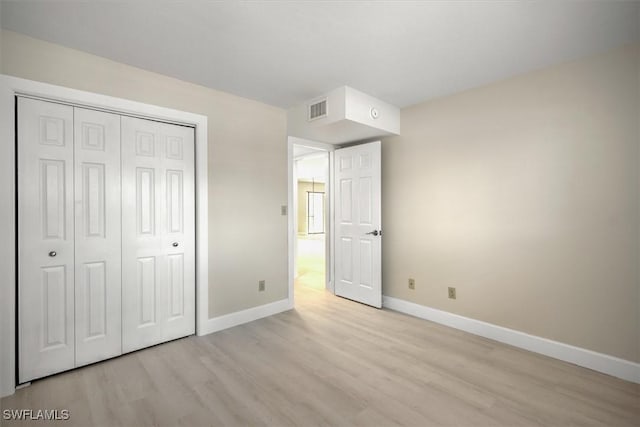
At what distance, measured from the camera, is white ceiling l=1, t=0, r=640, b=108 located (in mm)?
1847

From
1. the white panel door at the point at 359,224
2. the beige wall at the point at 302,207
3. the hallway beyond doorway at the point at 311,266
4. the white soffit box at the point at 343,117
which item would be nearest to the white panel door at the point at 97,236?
the white soffit box at the point at 343,117

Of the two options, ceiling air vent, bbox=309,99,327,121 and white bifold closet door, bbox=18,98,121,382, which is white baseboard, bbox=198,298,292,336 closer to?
white bifold closet door, bbox=18,98,121,382

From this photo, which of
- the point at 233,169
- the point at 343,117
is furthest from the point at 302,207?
the point at 343,117

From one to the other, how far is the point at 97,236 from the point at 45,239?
317 millimetres

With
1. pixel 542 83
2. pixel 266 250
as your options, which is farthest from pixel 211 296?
pixel 542 83

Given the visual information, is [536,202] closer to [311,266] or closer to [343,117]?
[343,117]

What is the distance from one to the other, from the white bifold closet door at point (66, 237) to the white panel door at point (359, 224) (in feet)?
8.69

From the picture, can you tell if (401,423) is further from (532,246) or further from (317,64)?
(317,64)

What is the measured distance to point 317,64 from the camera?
2.55 metres

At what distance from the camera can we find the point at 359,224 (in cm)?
403

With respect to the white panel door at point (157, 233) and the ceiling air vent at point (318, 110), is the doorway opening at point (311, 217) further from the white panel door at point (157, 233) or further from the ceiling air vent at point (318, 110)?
the white panel door at point (157, 233)

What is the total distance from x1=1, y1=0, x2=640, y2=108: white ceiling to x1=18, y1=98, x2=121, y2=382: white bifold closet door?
0.66 meters

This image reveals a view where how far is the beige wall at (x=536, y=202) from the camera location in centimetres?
229

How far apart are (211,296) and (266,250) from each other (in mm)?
801
